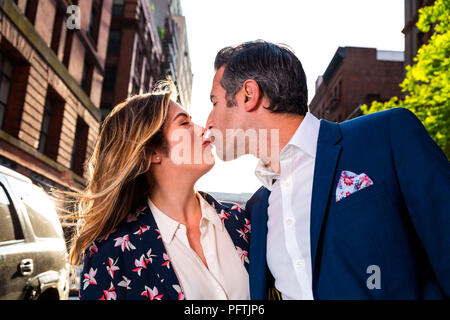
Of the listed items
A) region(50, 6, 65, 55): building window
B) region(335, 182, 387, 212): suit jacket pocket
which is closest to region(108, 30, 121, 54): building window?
region(50, 6, 65, 55): building window

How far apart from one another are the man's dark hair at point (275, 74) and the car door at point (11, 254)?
2347 millimetres

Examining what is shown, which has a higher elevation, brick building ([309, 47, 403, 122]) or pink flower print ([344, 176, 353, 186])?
brick building ([309, 47, 403, 122])

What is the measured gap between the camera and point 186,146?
3.34 metres

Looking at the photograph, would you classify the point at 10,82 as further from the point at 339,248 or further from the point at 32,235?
the point at 339,248

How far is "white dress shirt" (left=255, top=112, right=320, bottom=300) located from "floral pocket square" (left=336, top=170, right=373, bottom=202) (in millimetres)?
269

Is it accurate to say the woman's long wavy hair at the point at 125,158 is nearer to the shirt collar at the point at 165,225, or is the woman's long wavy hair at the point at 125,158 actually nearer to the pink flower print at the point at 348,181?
the shirt collar at the point at 165,225

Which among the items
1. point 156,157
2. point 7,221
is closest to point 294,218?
point 156,157

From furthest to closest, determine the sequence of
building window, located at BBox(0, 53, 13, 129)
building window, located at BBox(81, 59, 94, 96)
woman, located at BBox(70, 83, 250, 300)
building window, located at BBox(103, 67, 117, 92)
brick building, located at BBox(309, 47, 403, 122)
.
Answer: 1. brick building, located at BBox(309, 47, 403, 122)
2. building window, located at BBox(103, 67, 117, 92)
3. building window, located at BBox(81, 59, 94, 96)
4. building window, located at BBox(0, 53, 13, 129)
5. woman, located at BBox(70, 83, 250, 300)

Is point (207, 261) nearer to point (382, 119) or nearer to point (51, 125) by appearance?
point (382, 119)

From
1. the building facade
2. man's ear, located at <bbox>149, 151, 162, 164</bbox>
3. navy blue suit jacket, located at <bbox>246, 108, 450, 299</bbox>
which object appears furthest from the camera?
the building facade

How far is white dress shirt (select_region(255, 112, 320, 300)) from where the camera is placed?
220cm

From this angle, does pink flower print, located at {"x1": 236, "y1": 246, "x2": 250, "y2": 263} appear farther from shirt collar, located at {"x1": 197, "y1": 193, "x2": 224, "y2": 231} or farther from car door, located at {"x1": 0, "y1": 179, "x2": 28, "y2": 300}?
car door, located at {"x1": 0, "y1": 179, "x2": 28, "y2": 300}

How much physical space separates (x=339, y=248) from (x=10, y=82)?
50.7 ft

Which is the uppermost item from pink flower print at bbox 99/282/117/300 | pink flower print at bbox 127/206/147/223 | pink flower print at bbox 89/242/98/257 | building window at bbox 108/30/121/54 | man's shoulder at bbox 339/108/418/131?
building window at bbox 108/30/121/54
